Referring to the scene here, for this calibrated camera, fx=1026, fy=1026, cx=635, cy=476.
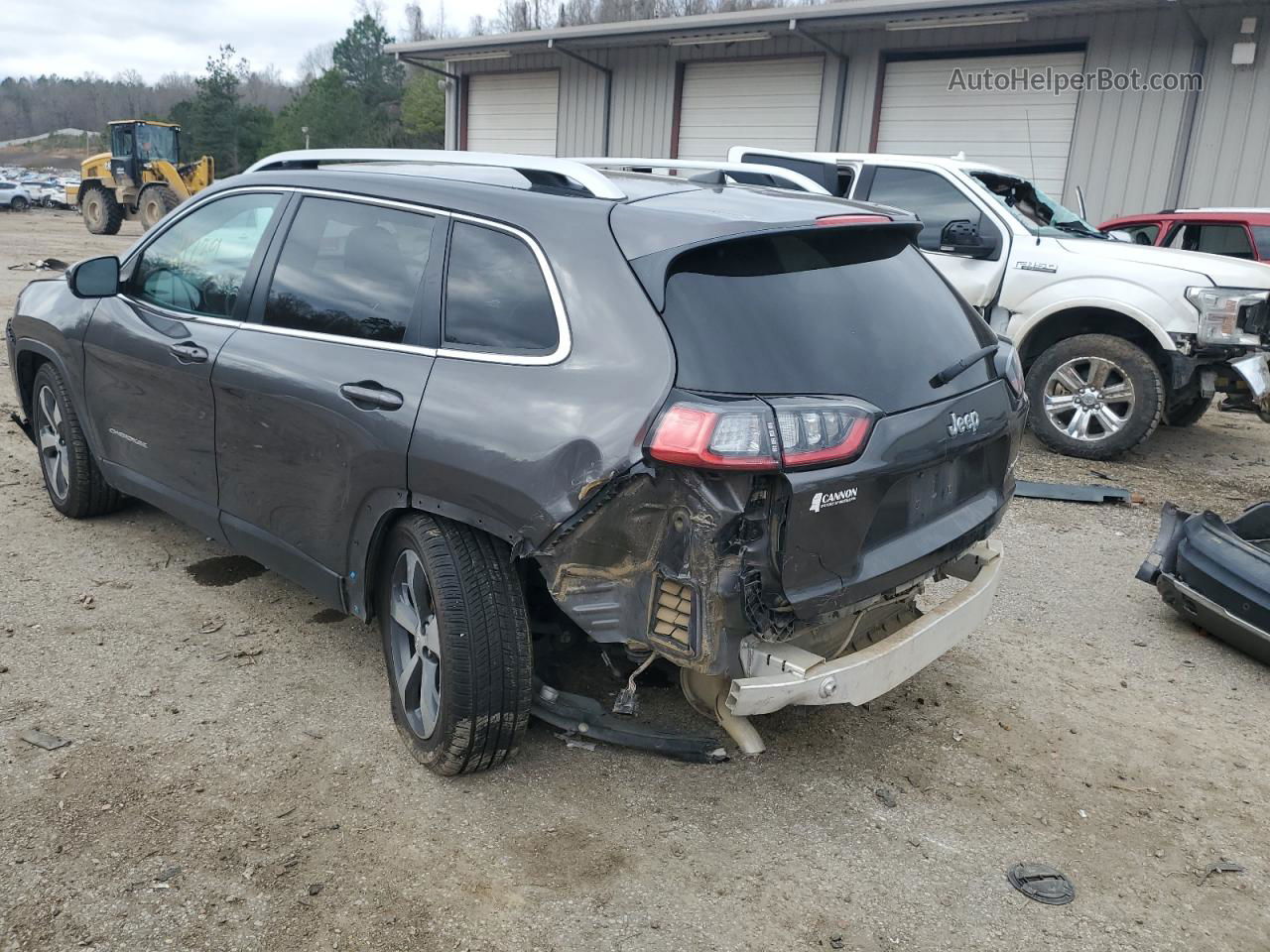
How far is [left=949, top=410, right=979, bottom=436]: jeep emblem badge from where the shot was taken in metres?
2.96

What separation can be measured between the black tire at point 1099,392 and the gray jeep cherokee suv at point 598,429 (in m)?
4.25

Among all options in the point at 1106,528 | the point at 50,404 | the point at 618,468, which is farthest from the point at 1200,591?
the point at 50,404

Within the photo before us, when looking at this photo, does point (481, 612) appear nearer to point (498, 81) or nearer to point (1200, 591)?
point (1200, 591)

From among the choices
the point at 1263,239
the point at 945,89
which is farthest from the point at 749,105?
the point at 1263,239

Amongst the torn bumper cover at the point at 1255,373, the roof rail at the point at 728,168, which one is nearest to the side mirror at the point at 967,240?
the torn bumper cover at the point at 1255,373

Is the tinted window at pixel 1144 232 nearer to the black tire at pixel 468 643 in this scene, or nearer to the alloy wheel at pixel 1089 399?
the alloy wheel at pixel 1089 399

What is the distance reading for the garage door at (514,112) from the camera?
2023 cm

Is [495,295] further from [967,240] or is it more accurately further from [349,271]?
[967,240]

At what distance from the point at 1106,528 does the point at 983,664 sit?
2416 millimetres

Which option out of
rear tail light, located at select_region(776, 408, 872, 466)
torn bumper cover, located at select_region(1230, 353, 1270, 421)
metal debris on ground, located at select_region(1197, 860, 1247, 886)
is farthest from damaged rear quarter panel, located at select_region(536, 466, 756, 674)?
torn bumper cover, located at select_region(1230, 353, 1270, 421)

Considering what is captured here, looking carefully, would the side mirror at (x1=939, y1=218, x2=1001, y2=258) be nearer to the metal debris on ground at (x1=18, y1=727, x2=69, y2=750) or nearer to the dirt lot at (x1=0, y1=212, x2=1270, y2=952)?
the dirt lot at (x1=0, y1=212, x2=1270, y2=952)

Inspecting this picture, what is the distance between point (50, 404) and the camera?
516 cm

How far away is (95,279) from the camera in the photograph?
442 centimetres

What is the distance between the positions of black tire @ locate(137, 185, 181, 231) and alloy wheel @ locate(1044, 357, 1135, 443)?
26.0 meters
